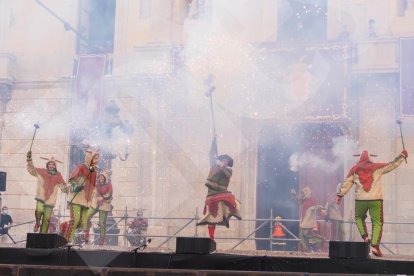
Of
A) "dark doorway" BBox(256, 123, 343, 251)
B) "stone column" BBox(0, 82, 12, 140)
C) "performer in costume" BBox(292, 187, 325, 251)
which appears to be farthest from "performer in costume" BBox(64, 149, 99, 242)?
"stone column" BBox(0, 82, 12, 140)

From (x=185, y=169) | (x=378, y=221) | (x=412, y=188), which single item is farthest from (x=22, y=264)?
(x=412, y=188)

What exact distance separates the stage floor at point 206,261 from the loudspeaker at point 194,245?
0.06 m

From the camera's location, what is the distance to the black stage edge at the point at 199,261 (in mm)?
7129

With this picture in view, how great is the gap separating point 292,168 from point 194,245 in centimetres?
A: 892

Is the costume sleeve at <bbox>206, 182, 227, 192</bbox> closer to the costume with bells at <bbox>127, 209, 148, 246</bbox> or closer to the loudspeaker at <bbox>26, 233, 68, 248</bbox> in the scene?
the loudspeaker at <bbox>26, 233, 68, 248</bbox>

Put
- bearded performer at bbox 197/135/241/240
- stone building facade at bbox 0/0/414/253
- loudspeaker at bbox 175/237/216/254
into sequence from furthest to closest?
1. stone building facade at bbox 0/0/414/253
2. bearded performer at bbox 197/135/241/240
3. loudspeaker at bbox 175/237/216/254

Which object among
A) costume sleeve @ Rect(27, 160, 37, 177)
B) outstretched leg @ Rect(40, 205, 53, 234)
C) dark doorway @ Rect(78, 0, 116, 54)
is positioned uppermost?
dark doorway @ Rect(78, 0, 116, 54)

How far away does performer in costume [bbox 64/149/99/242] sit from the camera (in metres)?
10.3

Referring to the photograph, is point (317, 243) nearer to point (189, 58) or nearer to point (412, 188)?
point (412, 188)

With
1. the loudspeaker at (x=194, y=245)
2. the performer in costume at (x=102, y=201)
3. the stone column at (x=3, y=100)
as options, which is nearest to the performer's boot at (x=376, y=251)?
the loudspeaker at (x=194, y=245)

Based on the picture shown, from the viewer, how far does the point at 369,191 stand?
9.36 metres

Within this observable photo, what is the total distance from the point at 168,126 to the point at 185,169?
116cm

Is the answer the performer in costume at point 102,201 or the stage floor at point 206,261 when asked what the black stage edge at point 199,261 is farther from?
the performer in costume at point 102,201

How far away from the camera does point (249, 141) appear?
1625 centimetres
